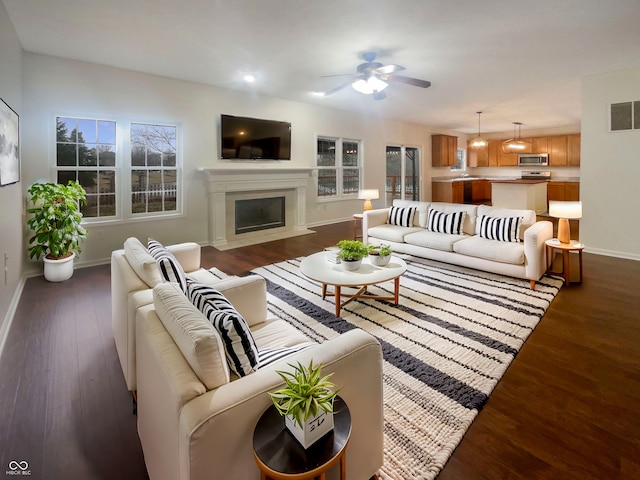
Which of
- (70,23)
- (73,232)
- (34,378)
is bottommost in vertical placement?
(34,378)

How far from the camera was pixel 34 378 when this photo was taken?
2.19 m

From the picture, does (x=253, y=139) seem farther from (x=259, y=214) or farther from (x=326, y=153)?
(x=326, y=153)

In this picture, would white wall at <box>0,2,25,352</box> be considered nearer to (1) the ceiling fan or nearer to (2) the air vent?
(1) the ceiling fan

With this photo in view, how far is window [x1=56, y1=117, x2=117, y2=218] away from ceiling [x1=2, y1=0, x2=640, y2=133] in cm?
85

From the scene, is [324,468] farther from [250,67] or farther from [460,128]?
[460,128]

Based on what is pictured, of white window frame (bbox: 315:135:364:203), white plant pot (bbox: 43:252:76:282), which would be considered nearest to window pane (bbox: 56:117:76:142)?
white plant pot (bbox: 43:252:76:282)

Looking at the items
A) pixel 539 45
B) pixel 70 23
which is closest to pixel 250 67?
pixel 70 23

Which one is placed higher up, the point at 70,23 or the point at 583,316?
the point at 70,23

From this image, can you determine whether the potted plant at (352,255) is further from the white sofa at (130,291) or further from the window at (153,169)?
the window at (153,169)

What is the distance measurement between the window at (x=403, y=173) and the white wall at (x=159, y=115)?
1.69 meters

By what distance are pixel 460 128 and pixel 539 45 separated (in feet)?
24.4

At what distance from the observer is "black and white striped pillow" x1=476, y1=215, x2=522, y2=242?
4062 millimetres

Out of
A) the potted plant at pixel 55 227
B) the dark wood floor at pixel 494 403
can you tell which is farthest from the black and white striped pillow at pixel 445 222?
the potted plant at pixel 55 227

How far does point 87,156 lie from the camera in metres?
4.76
